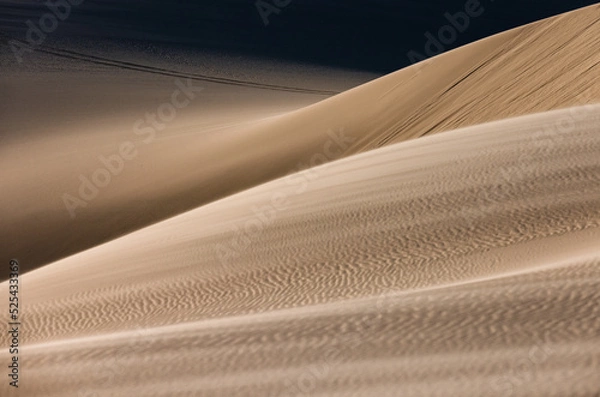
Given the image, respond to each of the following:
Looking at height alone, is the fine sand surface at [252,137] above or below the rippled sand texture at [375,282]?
above

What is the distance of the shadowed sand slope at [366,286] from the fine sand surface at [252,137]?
2.99 meters

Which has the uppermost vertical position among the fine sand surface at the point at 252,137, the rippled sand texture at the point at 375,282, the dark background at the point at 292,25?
the dark background at the point at 292,25

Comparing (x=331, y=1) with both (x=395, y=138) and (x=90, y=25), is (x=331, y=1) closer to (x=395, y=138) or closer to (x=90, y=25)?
(x=90, y=25)

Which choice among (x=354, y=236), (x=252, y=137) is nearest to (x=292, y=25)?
(x=252, y=137)

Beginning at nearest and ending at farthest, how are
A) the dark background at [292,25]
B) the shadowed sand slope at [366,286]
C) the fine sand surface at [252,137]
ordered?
the shadowed sand slope at [366,286] < the fine sand surface at [252,137] < the dark background at [292,25]

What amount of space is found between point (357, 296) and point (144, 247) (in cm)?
328

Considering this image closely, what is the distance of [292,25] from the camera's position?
3453cm

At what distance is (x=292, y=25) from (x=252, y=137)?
65.8ft

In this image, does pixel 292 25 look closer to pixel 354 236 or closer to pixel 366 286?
pixel 354 236

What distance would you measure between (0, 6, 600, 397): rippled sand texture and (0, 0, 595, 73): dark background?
19873mm

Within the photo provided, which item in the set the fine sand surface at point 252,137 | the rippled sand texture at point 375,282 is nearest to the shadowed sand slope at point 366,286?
the rippled sand texture at point 375,282

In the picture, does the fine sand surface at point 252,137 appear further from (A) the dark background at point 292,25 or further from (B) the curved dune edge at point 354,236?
(A) the dark background at point 292,25

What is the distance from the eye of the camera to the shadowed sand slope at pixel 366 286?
3424 mm

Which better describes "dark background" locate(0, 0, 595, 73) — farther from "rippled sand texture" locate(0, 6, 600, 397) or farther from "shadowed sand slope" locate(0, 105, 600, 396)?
"shadowed sand slope" locate(0, 105, 600, 396)
